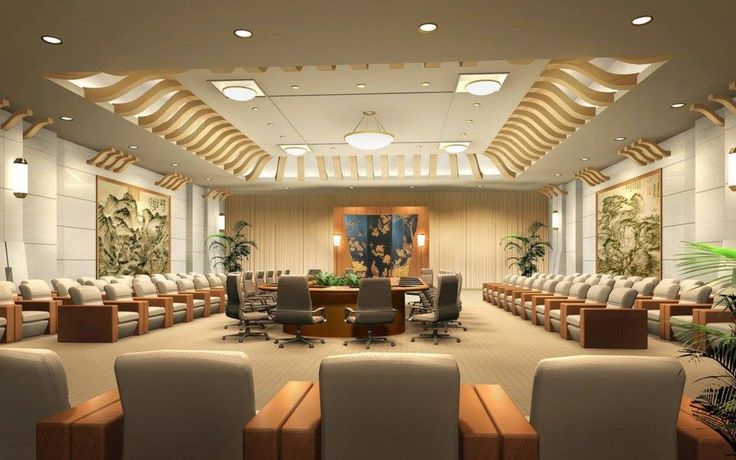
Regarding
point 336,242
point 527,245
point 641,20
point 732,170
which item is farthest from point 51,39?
point 527,245

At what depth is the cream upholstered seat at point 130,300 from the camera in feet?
29.7

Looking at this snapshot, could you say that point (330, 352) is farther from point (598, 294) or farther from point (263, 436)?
point (263, 436)

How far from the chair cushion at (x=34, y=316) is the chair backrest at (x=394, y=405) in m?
8.11

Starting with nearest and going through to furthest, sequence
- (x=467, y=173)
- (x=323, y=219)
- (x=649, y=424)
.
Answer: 1. (x=649, y=424)
2. (x=467, y=173)
3. (x=323, y=219)

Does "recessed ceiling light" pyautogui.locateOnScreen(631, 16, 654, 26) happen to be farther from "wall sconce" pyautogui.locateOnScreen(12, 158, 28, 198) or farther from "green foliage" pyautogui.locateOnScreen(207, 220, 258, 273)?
"green foliage" pyautogui.locateOnScreen(207, 220, 258, 273)

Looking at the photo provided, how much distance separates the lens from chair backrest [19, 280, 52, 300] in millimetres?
8578

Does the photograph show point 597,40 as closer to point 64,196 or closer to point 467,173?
point 64,196

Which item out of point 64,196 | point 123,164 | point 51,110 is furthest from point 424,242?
point 51,110

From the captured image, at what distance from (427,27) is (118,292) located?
6.86 meters

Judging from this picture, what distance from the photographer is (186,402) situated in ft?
6.08

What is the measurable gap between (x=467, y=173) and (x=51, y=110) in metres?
12.5

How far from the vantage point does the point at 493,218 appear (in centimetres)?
2022

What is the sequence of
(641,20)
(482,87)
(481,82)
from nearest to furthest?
(641,20) < (481,82) < (482,87)

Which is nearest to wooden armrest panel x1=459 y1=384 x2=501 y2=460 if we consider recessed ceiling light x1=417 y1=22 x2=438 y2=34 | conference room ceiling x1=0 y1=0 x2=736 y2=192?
conference room ceiling x1=0 y1=0 x2=736 y2=192
